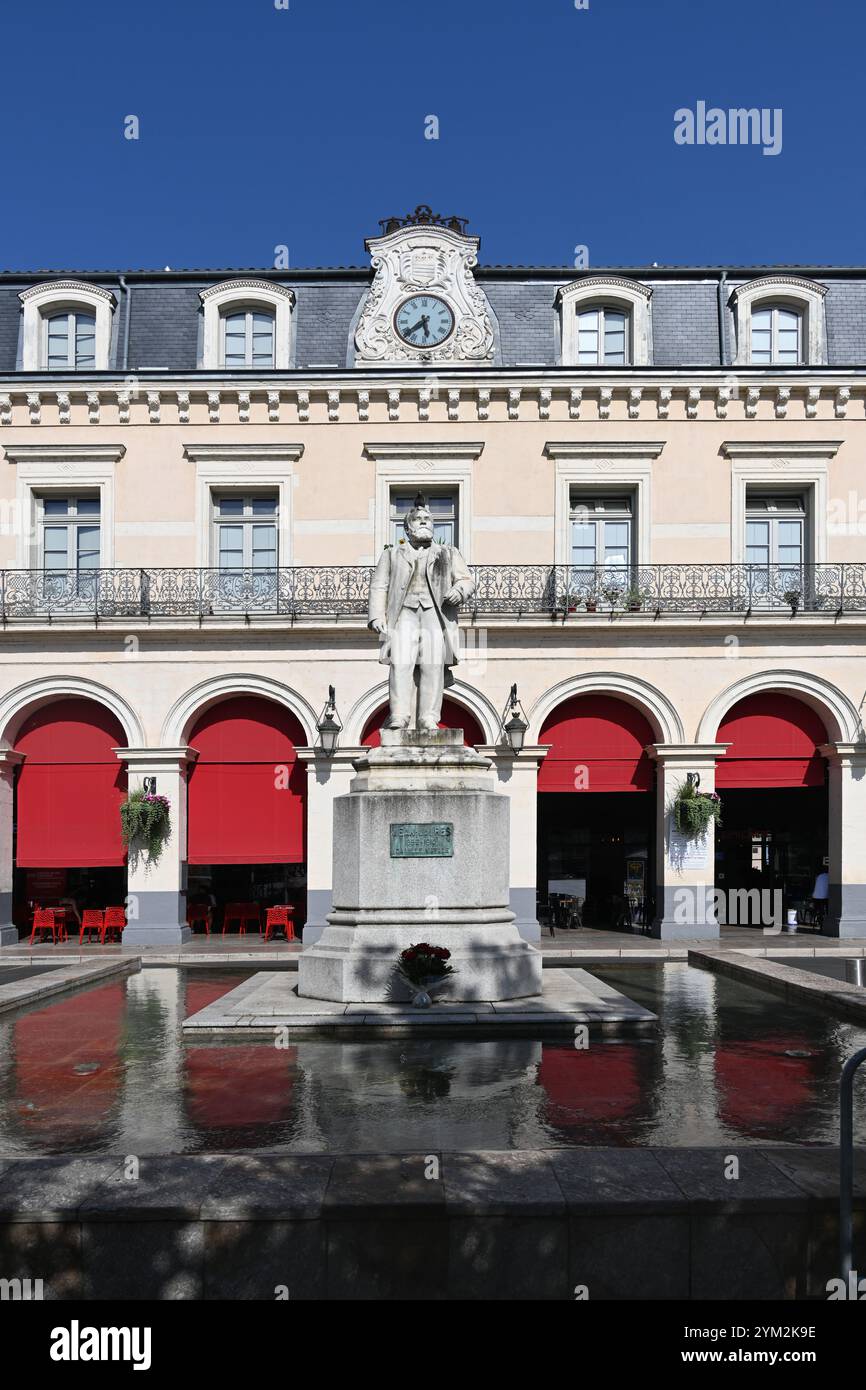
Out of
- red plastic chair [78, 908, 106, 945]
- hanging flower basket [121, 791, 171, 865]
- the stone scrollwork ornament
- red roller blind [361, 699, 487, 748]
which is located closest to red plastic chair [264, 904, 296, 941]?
hanging flower basket [121, 791, 171, 865]

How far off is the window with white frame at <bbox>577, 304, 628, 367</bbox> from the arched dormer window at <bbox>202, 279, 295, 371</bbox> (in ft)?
21.6

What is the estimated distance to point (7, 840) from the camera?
72.8 feet

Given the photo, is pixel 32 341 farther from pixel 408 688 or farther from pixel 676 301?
pixel 408 688

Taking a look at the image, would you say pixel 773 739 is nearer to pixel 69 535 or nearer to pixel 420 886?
pixel 420 886

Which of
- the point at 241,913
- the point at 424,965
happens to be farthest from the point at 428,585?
the point at 241,913

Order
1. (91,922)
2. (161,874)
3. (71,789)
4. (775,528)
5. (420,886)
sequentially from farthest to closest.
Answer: (775,528) < (71,789) < (161,874) < (91,922) < (420,886)

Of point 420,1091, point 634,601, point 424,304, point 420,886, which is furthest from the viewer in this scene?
point 424,304

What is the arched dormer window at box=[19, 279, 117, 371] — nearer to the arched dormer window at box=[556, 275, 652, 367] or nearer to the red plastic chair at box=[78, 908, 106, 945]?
the arched dormer window at box=[556, 275, 652, 367]

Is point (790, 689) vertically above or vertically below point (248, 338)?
below

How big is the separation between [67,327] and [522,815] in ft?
48.8

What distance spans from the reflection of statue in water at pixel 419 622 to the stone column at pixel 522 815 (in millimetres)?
10562

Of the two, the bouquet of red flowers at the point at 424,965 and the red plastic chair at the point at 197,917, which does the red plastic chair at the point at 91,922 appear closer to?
the red plastic chair at the point at 197,917

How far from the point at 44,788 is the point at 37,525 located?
5778mm

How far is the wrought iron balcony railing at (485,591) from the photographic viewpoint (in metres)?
21.9
